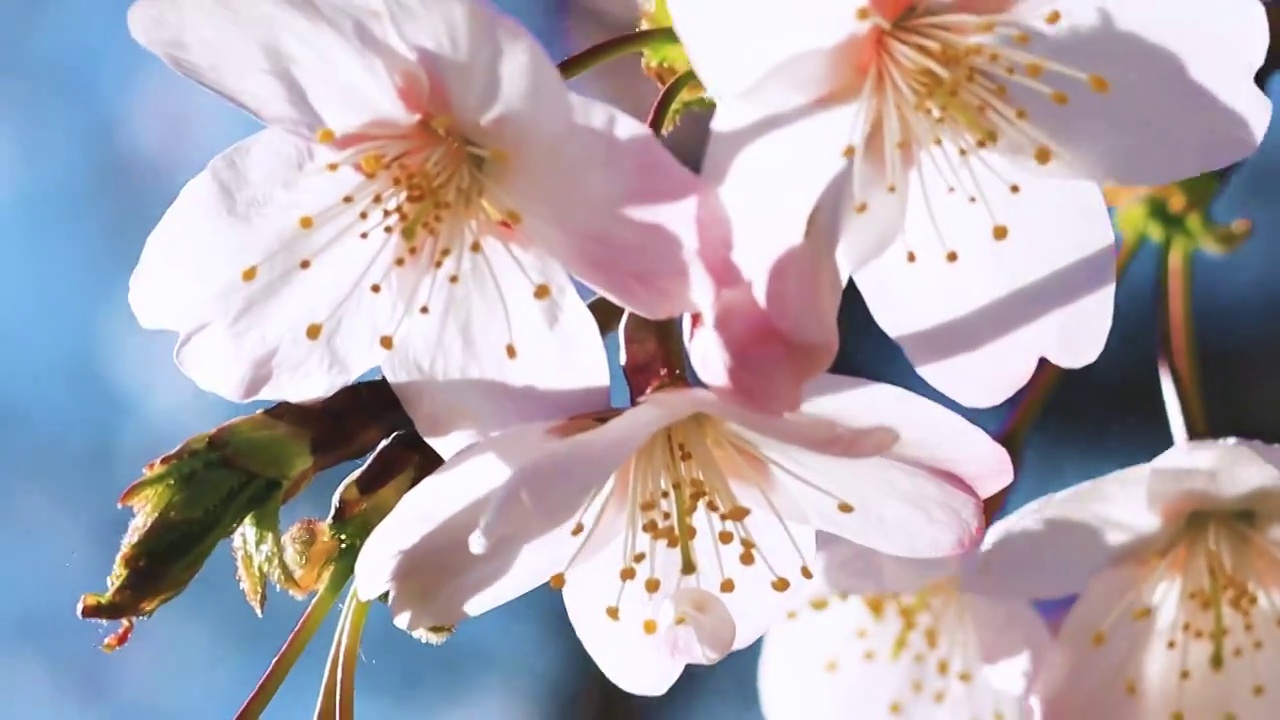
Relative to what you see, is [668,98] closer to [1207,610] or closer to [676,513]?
[676,513]

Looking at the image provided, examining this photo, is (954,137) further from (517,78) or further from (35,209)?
(35,209)

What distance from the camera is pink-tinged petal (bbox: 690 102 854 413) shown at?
35cm

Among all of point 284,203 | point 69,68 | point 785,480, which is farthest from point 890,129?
point 69,68

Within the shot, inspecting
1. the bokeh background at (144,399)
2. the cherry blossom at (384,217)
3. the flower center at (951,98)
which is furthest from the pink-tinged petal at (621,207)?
the bokeh background at (144,399)

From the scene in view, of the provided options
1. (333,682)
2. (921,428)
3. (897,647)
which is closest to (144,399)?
(333,682)

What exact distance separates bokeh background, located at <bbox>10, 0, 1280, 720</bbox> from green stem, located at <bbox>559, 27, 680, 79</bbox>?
497mm

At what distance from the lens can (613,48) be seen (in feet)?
1.50

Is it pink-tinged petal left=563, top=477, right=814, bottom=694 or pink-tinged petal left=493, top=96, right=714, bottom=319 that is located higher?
pink-tinged petal left=493, top=96, right=714, bottom=319

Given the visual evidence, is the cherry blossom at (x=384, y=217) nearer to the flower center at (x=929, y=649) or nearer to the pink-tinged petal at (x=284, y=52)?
the pink-tinged petal at (x=284, y=52)

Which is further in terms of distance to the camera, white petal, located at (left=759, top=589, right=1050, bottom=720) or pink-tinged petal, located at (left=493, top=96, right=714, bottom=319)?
white petal, located at (left=759, top=589, right=1050, bottom=720)

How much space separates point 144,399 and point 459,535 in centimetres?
83

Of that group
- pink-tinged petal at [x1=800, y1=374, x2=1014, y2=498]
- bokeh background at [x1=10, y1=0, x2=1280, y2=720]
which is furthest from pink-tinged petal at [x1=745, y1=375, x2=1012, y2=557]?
bokeh background at [x1=10, y1=0, x2=1280, y2=720]

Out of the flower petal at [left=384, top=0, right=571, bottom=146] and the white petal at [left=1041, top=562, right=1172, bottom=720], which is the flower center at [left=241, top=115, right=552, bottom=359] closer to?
the flower petal at [left=384, top=0, right=571, bottom=146]

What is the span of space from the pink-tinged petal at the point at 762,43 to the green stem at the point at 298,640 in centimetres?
26
